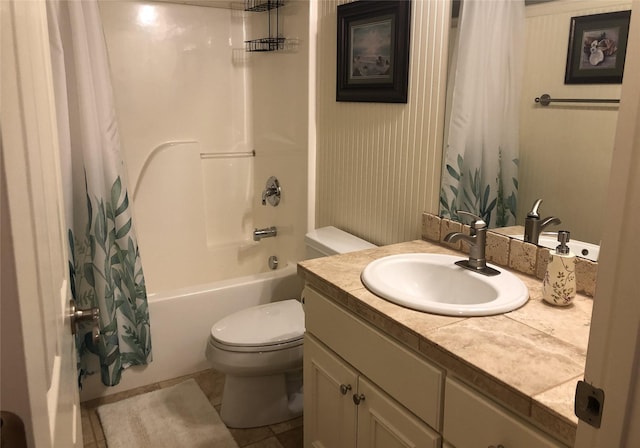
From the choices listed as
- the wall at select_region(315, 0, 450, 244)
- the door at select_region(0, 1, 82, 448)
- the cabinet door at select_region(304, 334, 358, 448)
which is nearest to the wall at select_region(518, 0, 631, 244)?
the wall at select_region(315, 0, 450, 244)

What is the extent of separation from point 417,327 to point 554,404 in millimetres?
369

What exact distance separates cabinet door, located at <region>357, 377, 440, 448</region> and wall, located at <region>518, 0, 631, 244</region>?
0.70m

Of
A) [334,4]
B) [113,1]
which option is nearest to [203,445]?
[334,4]

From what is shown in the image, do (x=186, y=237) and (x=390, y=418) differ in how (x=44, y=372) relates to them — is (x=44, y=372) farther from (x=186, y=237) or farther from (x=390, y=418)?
(x=186, y=237)

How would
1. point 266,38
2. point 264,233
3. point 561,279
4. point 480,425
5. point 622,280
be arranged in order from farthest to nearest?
point 264,233 < point 266,38 < point 561,279 < point 480,425 < point 622,280

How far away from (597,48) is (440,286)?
31.0 inches

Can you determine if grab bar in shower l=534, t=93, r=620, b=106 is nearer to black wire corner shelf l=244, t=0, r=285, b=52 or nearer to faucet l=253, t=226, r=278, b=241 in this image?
black wire corner shelf l=244, t=0, r=285, b=52

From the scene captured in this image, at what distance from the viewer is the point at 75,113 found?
206 cm

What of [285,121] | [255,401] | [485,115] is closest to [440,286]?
[485,115]

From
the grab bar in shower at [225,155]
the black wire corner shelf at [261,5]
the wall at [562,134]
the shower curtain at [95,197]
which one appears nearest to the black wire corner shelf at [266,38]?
the black wire corner shelf at [261,5]

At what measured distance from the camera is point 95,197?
2.12 meters

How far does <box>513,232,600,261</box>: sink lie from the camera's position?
4.81ft

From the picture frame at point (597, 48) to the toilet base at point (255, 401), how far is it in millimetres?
1553

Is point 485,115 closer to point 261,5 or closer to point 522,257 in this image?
point 522,257
